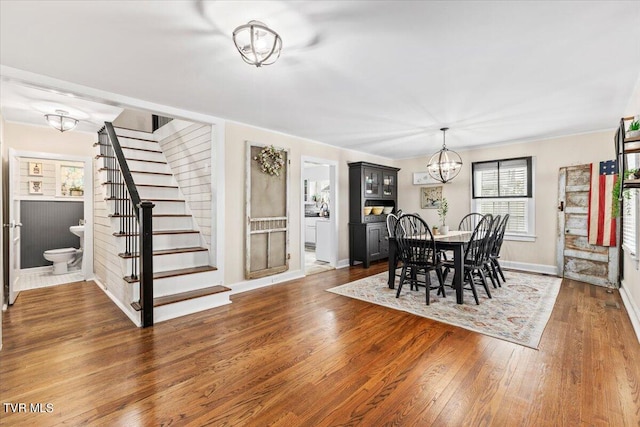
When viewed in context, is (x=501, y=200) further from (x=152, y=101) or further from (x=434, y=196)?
(x=152, y=101)

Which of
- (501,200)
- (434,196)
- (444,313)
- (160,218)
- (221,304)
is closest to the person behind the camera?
(444,313)

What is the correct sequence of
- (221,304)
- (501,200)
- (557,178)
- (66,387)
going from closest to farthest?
(66,387)
(221,304)
(557,178)
(501,200)

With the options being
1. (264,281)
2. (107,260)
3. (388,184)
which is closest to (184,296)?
(264,281)

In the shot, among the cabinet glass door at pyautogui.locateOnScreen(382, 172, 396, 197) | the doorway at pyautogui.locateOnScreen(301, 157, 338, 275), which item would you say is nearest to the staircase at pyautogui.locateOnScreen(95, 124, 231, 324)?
the doorway at pyautogui.locateOnScreen(301, 157, 338, 275)

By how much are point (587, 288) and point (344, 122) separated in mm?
4243

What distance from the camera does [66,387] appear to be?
1.99m

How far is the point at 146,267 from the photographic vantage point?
2.98 meters

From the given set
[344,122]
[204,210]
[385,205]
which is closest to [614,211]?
[344,122]

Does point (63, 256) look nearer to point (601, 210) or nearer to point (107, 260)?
point (107, 260)

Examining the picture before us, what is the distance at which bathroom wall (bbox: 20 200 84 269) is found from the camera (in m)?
5.40

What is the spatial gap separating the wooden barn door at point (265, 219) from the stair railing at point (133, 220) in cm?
141

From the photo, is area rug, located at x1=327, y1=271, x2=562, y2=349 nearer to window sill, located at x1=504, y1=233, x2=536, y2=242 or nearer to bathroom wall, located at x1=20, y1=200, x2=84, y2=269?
window sill, located at x1=504, y1=233, x2=536, y2=242

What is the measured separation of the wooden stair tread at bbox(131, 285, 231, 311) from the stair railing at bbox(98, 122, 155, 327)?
0.42ft

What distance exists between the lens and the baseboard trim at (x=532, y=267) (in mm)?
5154
